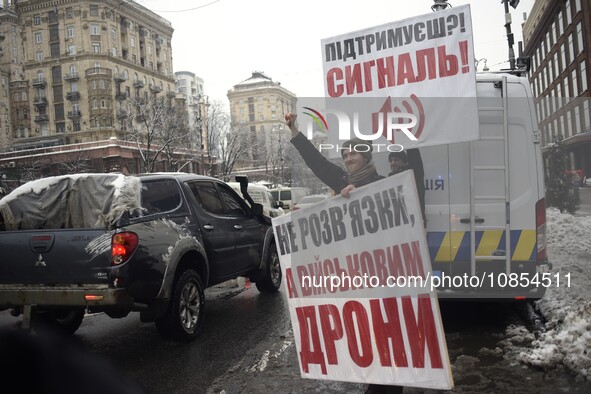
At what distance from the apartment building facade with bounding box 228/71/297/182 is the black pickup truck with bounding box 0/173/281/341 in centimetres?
4805

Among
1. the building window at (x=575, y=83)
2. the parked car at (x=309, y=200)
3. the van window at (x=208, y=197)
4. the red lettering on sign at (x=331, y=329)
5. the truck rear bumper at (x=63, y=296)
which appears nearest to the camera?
the red lettering on sign at (x=331, y=329)

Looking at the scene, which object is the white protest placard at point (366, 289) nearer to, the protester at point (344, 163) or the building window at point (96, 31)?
the protester at point (344, 163)

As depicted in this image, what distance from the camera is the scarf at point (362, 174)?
12.8ft

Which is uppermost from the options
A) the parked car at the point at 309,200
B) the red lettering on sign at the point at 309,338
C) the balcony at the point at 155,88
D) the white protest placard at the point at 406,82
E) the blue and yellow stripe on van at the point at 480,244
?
the balcony at the point at 155,88

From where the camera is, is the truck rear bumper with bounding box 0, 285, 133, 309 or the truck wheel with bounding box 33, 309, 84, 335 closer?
the truck rear bumper with bounding box 0, 285, 133, 309

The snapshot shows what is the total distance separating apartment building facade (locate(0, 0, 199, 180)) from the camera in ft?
244

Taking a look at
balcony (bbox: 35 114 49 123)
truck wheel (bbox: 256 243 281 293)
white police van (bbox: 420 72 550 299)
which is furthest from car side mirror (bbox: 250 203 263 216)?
balcony (bbox: 35 114 49 123)

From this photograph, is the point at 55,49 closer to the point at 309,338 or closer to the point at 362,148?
the point at 362,148

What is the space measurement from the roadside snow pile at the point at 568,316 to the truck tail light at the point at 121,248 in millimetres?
3879

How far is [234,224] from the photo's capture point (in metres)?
7.19

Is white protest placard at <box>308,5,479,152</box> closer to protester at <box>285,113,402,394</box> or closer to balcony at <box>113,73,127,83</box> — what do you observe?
protester at <box>285,113,402,394</box>

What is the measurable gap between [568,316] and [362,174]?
283 centimetres

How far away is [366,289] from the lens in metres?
3.37

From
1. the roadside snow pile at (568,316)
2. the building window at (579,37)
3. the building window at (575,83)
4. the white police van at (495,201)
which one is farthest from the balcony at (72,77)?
the white police van at (495,201)
